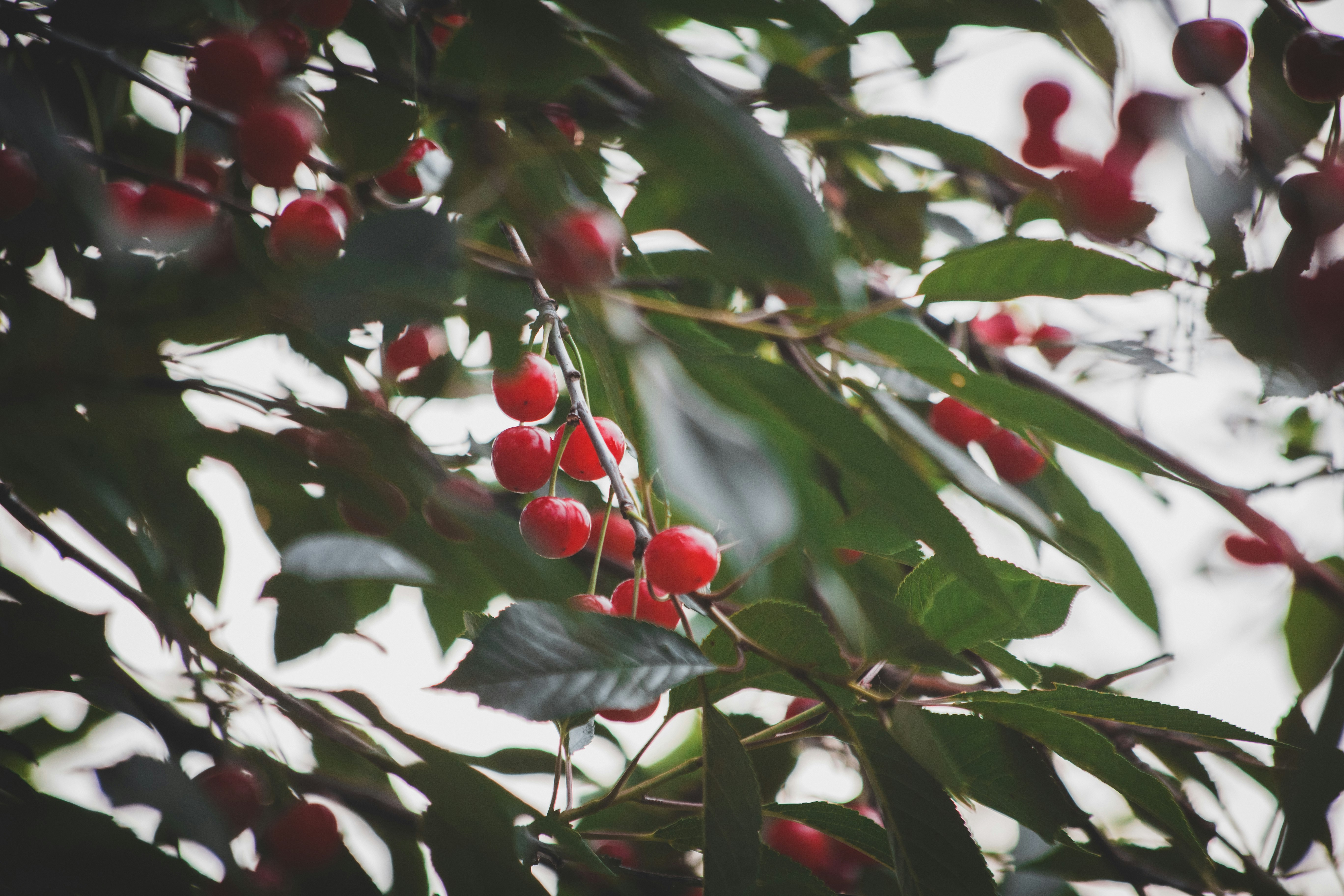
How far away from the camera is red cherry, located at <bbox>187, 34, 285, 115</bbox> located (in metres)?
0.59

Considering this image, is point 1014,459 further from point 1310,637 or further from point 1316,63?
point 1316,63

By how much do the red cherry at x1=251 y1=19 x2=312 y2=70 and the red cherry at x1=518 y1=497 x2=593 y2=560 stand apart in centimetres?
40

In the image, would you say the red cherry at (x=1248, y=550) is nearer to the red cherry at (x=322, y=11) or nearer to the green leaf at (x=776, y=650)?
the green leaf at (x=776, y=650)

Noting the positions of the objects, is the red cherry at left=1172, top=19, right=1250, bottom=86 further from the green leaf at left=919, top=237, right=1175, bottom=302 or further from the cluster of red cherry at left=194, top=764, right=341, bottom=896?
the cluster of red cherry at left=194, top=764, right=341, bottom=896

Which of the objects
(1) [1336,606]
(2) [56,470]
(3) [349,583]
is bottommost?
(3) [349,583]

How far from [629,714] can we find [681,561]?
0.14 metres

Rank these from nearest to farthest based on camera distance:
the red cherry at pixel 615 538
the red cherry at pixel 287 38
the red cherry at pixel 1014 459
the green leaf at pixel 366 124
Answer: the green leaf at pixel 366 124 < the red cherry at pixel 287 38 < the red cherry at pixel 615 538 < the red cherry at pixel 1014 459

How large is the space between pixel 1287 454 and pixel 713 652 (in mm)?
1272

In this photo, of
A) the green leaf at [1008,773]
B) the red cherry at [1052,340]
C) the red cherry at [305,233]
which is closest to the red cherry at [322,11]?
the red cherry at [305,233]

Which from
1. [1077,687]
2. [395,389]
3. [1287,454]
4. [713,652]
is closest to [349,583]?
[395,389]

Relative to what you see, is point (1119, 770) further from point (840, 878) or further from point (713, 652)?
point (840, 878)

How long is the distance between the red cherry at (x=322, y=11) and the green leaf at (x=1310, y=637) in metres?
1.11

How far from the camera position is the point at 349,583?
2.90 feet

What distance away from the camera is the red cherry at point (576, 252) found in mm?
320
